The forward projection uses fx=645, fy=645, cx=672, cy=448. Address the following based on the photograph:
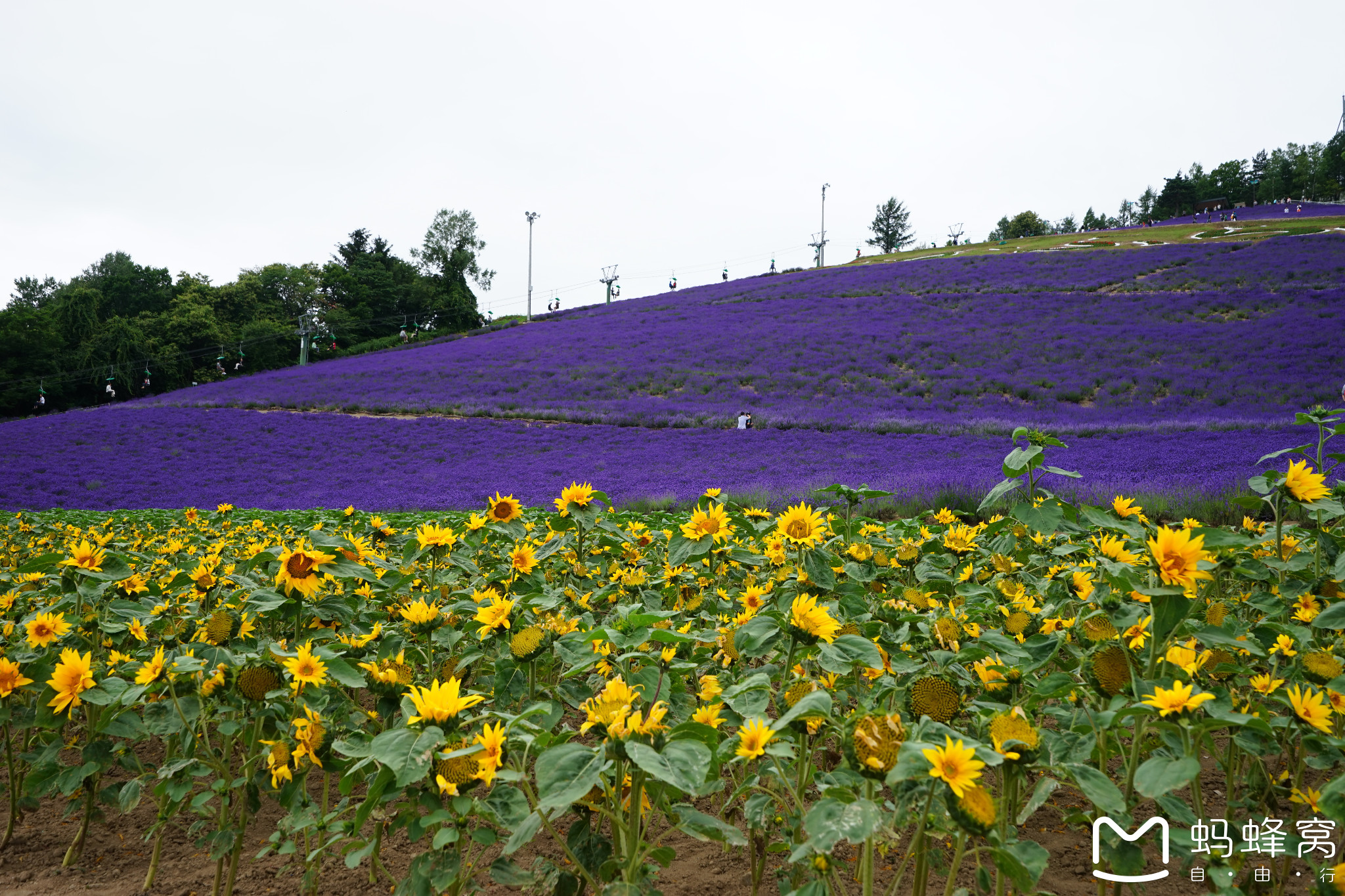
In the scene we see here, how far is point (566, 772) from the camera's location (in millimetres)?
1017

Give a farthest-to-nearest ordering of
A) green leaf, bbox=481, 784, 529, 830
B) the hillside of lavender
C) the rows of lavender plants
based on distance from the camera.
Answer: the rows of lavender plants, the hillside of lavender, green leaf, bbox=481, 784, 529, 830

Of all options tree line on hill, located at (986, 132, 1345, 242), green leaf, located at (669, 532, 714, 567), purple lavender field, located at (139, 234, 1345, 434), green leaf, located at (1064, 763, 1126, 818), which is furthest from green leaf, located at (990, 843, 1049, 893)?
tree line on hill, located at (986, 132, 1345, 242)

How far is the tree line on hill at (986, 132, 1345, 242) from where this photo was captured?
64000 millimetres

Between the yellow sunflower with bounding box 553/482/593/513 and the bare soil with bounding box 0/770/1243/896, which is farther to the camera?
the yellow sunflower with bounding box 553/482/593/513

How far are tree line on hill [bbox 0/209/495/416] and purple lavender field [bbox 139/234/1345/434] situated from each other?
9.41m

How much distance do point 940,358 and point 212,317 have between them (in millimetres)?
45469

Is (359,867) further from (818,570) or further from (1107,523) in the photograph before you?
(1107,523)

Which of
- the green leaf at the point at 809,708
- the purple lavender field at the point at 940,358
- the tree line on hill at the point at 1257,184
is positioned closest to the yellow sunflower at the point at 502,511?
the green leaf at the point at 809,708

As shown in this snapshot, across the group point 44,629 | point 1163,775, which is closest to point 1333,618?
point 1163,775

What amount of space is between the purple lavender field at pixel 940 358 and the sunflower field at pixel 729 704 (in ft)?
46.8

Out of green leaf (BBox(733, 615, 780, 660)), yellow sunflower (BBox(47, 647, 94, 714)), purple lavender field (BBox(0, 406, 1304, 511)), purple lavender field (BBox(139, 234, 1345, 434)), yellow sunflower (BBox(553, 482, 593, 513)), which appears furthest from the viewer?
purple lavender field (BBox(139, 234, 1345, 434))

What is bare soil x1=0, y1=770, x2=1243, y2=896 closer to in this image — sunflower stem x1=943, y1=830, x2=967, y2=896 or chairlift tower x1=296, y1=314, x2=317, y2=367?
sunflower stem x1=943, y1=830, x2=967, y2=896

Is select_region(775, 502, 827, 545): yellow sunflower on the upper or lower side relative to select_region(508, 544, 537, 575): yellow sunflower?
upper

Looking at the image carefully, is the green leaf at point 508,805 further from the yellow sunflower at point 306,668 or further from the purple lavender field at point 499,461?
the purple lavender field at point 499,461
